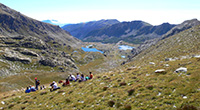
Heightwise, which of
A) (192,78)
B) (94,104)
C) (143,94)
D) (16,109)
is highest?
(192,78)

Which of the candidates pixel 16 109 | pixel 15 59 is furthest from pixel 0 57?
pixel 16 109

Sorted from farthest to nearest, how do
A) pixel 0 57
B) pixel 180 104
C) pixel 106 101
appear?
pixel 0 57
pixel 106 101
pixel 180 104

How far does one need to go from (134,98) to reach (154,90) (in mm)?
2980

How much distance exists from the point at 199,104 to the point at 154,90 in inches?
208

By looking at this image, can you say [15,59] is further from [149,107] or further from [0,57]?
[149,107]

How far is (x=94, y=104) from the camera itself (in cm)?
1692

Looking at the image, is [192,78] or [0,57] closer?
[192,78]

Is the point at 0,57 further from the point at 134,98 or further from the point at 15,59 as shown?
the point at 134,98

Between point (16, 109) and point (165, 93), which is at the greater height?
point (165, 93)

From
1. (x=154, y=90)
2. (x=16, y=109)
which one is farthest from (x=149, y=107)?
(x=16, y=109)

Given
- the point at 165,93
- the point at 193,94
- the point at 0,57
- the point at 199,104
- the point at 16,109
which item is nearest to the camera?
the point at 199,104

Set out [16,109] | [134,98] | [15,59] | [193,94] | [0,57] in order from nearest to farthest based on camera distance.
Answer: [193,94], [134,98], [16,109], [0,57], [15,59]

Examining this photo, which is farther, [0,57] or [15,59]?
[15,59]

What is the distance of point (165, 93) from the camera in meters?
14.6
